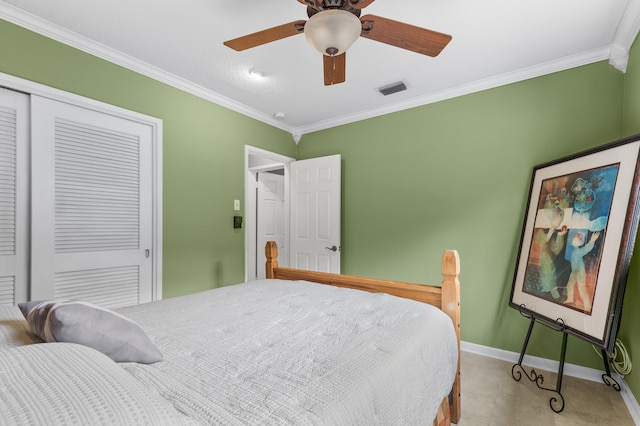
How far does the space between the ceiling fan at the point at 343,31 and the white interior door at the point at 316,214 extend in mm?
2009

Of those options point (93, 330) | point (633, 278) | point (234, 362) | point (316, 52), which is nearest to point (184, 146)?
point (316, 52)

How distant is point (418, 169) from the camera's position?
3240 millimetres

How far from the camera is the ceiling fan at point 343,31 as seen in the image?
1.40m

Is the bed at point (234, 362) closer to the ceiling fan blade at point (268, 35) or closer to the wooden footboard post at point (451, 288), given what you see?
the wooden footboard post at point (451, 288)

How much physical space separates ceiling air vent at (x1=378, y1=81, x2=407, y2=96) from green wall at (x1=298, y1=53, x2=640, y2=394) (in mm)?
376

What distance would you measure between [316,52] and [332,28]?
3.52 feet

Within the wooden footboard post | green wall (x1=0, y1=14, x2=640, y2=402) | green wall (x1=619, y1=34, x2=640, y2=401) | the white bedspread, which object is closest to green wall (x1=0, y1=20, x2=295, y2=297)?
green wall (x1=0, y1=14, x2=640, y2=402)

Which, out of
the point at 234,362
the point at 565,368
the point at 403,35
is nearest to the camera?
the point at 234,362

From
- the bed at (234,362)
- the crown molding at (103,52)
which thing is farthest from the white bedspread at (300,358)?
the crown molding at (103,52)

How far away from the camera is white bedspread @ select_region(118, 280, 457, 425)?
82cm

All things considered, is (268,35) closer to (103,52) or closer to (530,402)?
(103,52)

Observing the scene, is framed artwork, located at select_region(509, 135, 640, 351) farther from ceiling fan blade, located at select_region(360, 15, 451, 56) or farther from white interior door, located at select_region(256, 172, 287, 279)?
white interior door, located at select_region(256, 172, 287, 279)

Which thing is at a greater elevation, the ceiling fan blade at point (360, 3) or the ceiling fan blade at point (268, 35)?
the ceiling fan blade at point (360, 3)

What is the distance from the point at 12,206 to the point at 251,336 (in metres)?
1.98
